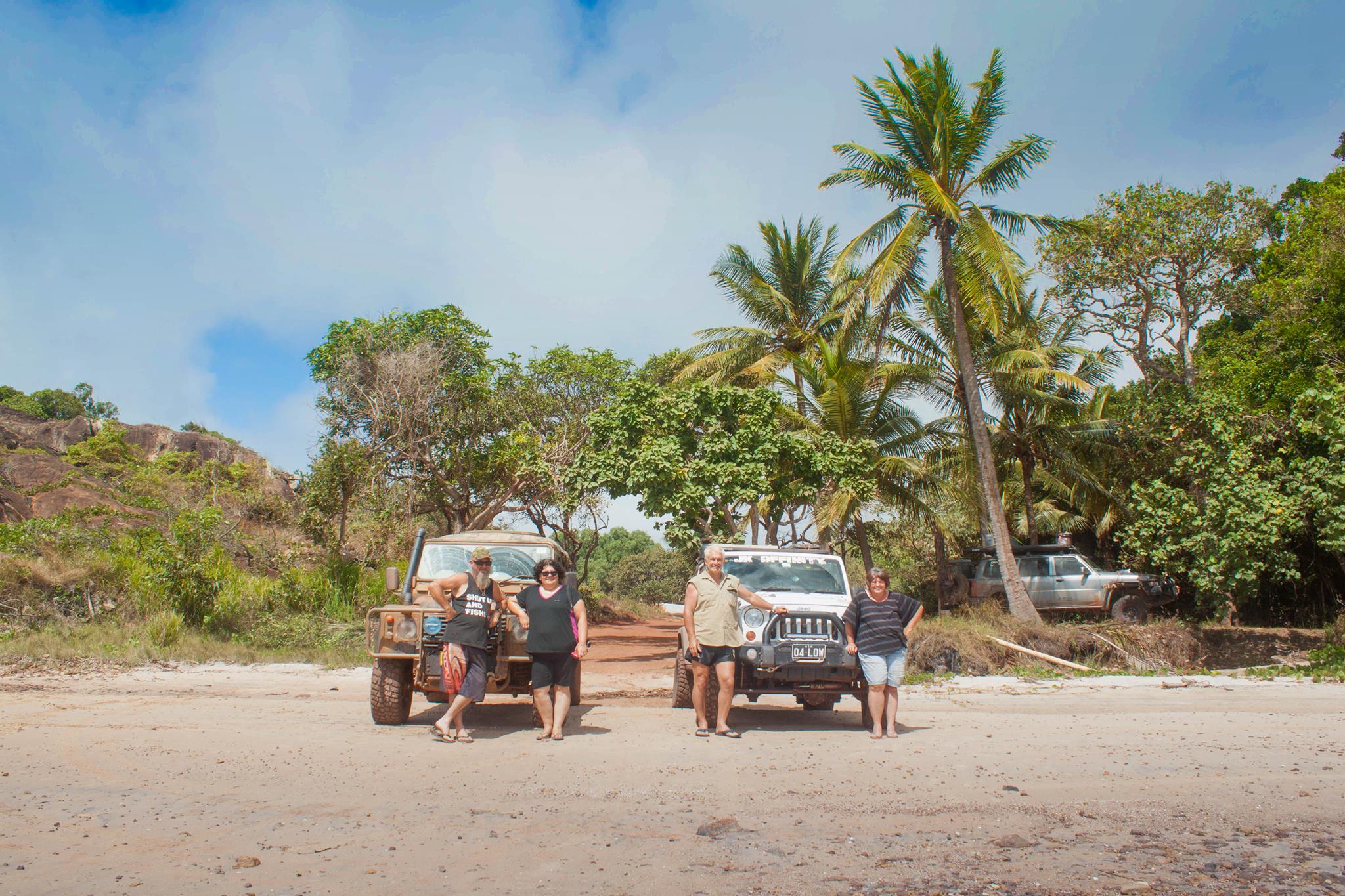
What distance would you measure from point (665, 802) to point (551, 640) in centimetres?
234

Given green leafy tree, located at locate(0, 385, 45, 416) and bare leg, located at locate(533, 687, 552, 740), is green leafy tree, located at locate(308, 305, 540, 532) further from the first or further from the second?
green leafy tree, located at locate(0, 385, 45, 416)

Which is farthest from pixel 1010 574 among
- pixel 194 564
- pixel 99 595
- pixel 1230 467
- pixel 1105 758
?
pixel 99 595

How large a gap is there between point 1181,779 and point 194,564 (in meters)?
15.8

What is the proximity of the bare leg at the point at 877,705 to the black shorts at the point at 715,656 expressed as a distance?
4.43 ft

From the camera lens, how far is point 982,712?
9922 millimetres

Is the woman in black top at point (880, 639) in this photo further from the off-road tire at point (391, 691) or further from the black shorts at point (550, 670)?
the off-road tire at point (391, 691)

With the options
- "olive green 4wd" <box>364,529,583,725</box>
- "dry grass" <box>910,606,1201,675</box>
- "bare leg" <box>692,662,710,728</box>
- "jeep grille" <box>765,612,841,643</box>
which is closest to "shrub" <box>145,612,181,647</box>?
"olive green 4wd" <box>364,529,583,725</box>

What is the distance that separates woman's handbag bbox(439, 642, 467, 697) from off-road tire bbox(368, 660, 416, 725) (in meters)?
0.88

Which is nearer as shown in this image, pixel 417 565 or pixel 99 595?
pixel 417 565

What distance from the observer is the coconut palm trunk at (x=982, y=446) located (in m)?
18.1

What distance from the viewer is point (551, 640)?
766cm

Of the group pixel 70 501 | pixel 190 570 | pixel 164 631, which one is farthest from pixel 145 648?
pixel 70 501

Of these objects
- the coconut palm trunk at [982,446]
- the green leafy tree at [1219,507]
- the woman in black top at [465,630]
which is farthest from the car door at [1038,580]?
the woman in black top at [465,630]

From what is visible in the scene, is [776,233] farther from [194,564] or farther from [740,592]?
[740,592]
